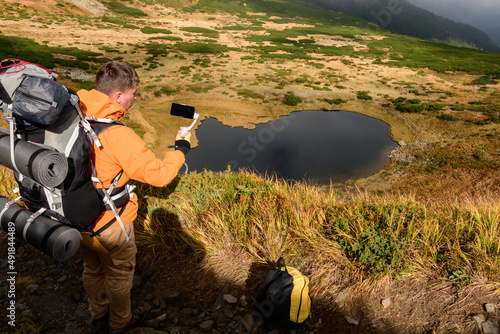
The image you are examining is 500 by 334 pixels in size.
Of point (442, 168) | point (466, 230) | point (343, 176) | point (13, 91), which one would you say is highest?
point (13, 91)

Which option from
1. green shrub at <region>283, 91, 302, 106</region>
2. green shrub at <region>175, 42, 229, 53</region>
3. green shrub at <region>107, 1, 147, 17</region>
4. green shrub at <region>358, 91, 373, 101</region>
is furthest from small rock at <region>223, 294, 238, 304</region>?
green shrub at <region>107, 1, 147, 17</region>

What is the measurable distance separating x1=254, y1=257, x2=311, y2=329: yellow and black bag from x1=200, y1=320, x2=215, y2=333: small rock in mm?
630

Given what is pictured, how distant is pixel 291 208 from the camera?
187 inches

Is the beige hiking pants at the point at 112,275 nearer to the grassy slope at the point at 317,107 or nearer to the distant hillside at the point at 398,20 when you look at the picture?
the grassy slope at the point at 317,107

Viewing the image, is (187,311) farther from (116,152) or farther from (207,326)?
(116,152)

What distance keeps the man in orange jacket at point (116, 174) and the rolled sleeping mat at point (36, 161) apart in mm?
481

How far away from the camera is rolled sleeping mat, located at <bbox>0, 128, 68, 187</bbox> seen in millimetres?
1755

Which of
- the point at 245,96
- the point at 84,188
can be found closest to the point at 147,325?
the point at 84,188

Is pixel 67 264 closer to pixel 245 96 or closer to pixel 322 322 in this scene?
pixel 322 322

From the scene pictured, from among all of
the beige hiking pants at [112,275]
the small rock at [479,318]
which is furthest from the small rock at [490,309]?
the beige hiking pants at [112,275]

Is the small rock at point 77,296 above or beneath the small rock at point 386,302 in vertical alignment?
beneath

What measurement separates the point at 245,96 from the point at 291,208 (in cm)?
2060

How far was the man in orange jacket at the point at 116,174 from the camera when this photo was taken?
7.81ft

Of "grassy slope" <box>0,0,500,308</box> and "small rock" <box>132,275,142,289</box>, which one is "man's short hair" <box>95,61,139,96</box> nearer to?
"grassy slope" <box>0,0,500,308</box>
